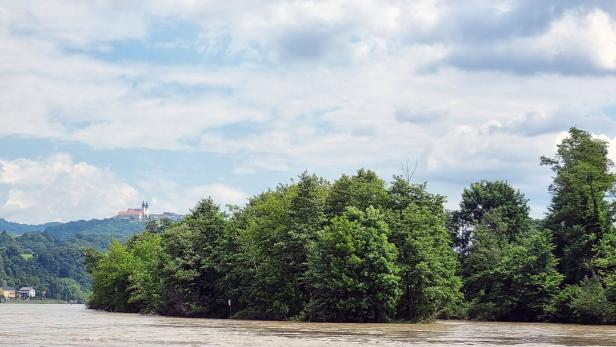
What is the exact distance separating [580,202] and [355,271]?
27.5m

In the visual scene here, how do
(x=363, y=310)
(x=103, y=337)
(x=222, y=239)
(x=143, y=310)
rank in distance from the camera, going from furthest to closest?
1. (x=143, y=310)
2. (x=222, y=239)
3. (x=363, y=310)
4. (x=103, y=337)

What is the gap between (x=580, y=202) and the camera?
271 feet

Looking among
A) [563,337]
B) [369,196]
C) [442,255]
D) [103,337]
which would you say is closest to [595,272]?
[442,255]

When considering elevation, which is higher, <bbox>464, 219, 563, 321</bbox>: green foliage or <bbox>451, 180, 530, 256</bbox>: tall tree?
<bbox>451, 180, 530, 256</bbox>: tall tree

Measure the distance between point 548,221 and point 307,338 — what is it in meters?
48.1

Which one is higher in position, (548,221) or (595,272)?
(548,221)

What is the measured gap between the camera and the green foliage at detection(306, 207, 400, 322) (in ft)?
234

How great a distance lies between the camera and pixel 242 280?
87.4 meters

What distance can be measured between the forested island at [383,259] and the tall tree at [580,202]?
0.46ft

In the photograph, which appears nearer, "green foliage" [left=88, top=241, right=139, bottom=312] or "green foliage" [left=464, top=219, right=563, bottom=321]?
"green foliage" [left=464, top=219, right=563, bottom=321]

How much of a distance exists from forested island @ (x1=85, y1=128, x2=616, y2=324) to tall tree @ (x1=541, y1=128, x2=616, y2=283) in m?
0.14

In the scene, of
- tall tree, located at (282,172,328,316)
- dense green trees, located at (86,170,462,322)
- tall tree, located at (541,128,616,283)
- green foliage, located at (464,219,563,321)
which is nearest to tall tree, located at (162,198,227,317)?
dense green trees, located at (86,170,462,322)

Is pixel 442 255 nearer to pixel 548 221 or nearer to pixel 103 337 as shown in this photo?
pixel 548 221

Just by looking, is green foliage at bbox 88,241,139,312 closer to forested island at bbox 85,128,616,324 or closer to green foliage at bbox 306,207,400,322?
forested island at bbox 85,128,616,324
